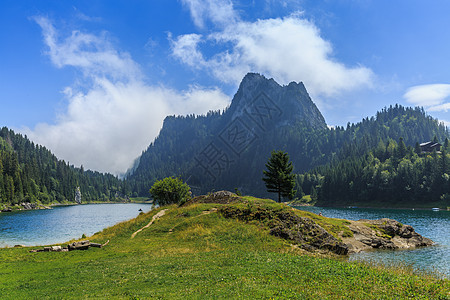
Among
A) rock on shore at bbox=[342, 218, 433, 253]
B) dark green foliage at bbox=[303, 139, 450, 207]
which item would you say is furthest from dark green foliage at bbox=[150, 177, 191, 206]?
dark green foliage at bbox=[303, 139, 450, 207]

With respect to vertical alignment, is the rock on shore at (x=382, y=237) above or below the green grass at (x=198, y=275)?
below

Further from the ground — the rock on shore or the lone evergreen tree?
the lone evergreen tree

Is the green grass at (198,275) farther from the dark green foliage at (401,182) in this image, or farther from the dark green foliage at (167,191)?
the dark green foliage at (401,182)

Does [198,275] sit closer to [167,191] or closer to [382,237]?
[382,237]

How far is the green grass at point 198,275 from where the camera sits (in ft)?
57.0

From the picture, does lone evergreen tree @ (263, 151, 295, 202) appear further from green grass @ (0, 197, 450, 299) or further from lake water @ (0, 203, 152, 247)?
lake water @ (0, 203, 152, 247)

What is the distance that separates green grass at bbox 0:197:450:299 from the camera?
683 inches

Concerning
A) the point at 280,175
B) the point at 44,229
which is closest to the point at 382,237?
the point at 280,175

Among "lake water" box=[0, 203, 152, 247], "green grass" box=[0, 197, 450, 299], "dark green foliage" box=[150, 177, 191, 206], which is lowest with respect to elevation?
"lake water" box=[0, 203, 152, 247]

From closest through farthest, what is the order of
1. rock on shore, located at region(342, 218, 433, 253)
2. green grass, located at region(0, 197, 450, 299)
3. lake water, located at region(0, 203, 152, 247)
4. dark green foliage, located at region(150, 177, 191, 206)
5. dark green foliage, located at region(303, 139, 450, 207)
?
green grass, located at region(0, 197, 450, 299)
rock on shore, located at region(342, 218, 433, 253)
lake water, located at region(0, 203, 152, 247)
dark green foliage, located at region(150, 177, 191, 206)
dark green foliage, located at region(303, 139, 450, 207)

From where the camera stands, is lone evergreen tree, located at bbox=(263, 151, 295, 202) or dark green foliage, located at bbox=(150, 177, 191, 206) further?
dark green foliage, located at bbox=(150, 177, 191, 206)

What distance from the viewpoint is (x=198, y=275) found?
70.3ft

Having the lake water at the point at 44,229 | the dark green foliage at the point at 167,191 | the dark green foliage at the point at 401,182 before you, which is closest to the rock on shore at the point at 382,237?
the dark green foliage at the point at 167,191

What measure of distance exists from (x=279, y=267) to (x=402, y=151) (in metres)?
212
